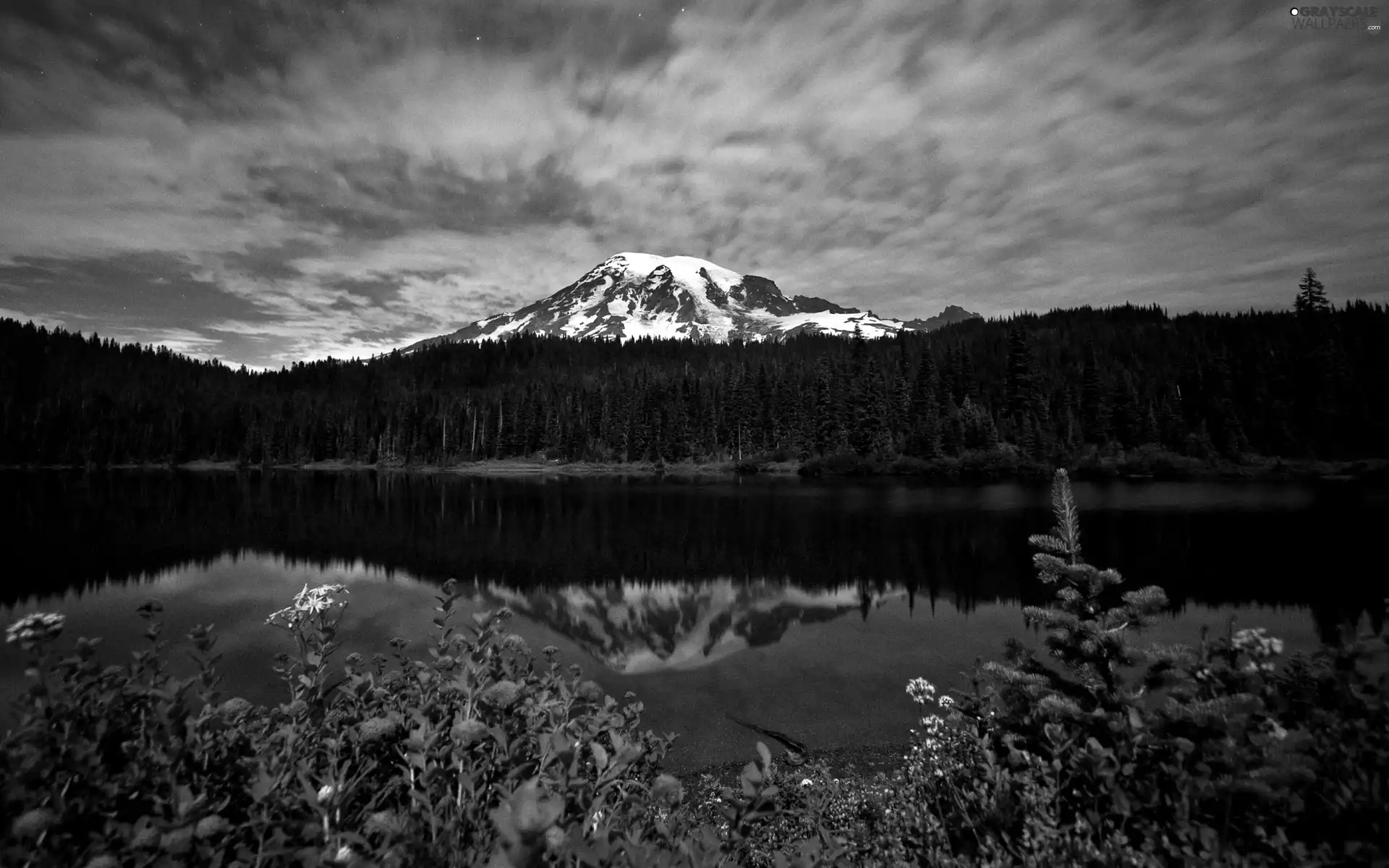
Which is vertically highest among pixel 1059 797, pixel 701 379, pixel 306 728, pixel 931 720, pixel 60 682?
pixel 701 379

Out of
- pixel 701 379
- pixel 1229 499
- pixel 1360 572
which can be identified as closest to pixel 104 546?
pixel 1360 572

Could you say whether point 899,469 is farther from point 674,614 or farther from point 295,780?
point 295,780

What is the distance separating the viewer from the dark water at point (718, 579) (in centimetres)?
1528

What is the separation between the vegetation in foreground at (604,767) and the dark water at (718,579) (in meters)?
2.88

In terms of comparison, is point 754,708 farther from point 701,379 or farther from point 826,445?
point 701,379

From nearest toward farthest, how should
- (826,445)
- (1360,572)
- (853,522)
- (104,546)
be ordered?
(1360,572), (104,546), (853,522), (826,445)

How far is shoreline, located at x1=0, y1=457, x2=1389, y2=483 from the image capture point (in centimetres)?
8012

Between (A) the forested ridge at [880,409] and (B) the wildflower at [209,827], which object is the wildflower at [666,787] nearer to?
(B) the wildflower at [209,827]

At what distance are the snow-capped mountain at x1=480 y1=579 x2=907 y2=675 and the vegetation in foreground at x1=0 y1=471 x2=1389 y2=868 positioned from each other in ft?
36.3

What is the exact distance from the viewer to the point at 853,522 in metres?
43.5

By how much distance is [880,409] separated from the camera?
114 metres

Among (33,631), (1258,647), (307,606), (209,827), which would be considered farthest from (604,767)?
(1258,647)

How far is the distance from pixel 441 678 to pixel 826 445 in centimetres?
11863

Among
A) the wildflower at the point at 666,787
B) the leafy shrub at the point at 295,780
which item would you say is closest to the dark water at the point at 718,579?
the wildflower at the point at 666,787
